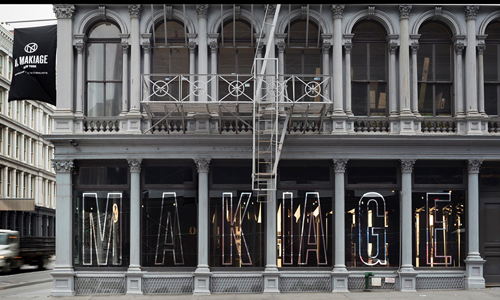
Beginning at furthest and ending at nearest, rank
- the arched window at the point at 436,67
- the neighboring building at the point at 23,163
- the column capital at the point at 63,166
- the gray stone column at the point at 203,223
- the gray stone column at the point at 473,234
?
the neighboring building at the point at 23,163 < the arched window at the point at 436,67 < the gray stone column at the point at 473,234 < the column capital at the point at 63,166 < the gray stone column at the point at 203,223

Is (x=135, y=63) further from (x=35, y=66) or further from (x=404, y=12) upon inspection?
(x=404, y=12)

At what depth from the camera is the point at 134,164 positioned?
20.2 m

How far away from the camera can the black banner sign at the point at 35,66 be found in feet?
67.5

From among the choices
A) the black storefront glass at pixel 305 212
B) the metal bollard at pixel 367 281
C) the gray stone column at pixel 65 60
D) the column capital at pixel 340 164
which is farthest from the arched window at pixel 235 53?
the metal bollard at pixel 367 281

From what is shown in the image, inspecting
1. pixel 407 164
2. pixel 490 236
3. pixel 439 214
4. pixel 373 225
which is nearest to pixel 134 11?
pixel 407 164

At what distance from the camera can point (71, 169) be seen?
2025 centimetres

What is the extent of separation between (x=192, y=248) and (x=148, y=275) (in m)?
1.68

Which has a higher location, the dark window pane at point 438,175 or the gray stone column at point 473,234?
the dark window pane at point 438,175

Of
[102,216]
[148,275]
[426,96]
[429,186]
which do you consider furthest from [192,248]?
[426,96]

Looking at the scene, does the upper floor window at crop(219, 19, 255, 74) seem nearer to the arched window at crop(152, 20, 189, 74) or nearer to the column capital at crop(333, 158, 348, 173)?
the arched window at crop(152, 20, 189, 74)

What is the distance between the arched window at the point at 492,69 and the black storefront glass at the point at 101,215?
42.0 ft

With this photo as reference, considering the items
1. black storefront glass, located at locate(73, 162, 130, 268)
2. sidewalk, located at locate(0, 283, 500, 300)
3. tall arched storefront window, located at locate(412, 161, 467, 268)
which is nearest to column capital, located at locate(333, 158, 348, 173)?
tall arched storefront window, located at locate(412, 161, 467, 268)

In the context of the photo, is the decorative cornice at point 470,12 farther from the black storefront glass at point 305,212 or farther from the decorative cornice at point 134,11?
the decorative cornice at point 134,11

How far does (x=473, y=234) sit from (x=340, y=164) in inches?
199
